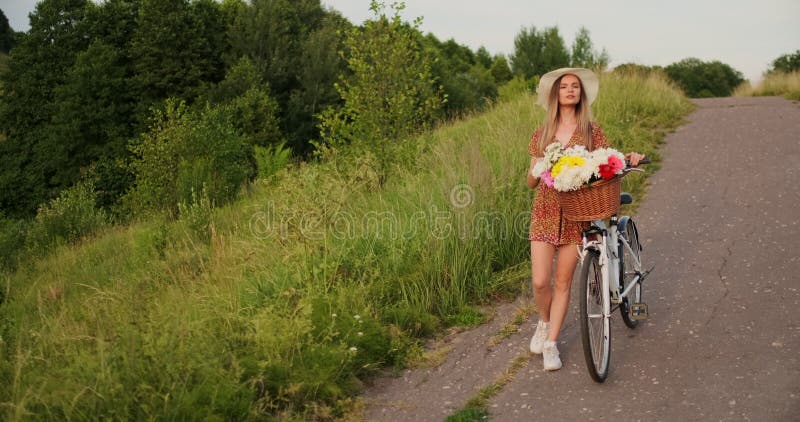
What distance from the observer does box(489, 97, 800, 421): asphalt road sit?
4.36m

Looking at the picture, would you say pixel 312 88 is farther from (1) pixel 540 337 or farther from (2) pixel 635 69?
(1) pixel 540 337

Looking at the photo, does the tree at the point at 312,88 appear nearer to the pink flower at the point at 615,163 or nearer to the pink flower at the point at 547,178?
the pink flower at the point at 547,178

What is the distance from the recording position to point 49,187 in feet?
114

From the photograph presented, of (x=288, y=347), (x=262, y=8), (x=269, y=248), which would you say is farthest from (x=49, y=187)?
(x=288, y=347)

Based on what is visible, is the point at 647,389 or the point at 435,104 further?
the point at 435,104

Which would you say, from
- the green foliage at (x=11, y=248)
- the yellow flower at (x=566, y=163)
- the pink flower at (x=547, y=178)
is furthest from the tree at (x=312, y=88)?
the yellow flower at (x=566, y=163)

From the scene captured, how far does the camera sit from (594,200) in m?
4.42

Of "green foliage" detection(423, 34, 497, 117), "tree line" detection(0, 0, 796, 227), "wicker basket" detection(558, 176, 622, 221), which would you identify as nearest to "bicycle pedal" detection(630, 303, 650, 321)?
"wicker basket" detection(558, 176, 622, 221)

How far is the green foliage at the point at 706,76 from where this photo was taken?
196ft

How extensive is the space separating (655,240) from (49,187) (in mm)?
33655

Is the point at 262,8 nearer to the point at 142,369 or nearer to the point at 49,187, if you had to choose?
the point at 49,187

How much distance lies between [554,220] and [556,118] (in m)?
0.71

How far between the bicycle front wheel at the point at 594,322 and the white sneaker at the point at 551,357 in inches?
13.2

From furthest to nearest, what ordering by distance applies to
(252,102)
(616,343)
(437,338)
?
(252,102) → (437,338) → (616,343)
